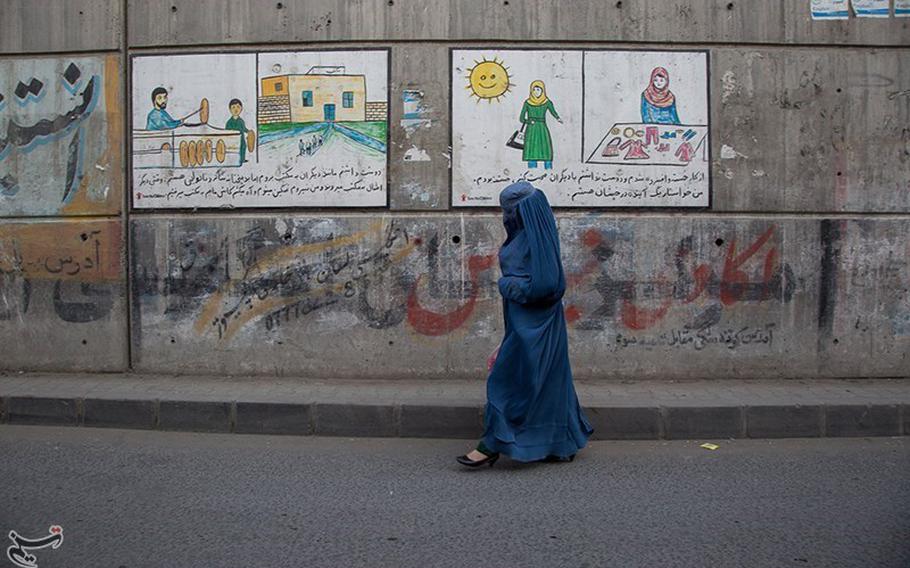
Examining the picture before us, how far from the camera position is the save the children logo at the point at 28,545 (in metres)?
3.42

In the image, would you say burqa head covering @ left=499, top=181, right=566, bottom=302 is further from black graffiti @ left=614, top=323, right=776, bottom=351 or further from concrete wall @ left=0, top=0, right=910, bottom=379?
black graffiti @ left=614, top=323, right=776, bottom=351

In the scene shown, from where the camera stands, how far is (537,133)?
6906 millimetres

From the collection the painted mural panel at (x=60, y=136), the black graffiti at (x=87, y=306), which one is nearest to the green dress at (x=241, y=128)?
the painted mural panel at (x=60, y=136)

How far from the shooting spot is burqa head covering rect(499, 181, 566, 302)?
15.7 ft

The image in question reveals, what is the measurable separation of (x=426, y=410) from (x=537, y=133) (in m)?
2.65

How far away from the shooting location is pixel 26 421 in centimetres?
612

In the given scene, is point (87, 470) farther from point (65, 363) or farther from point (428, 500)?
point (65, 363)

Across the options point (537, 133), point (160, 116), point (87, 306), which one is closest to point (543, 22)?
point (537, 133)

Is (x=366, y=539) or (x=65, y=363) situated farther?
(x=65, y=363)

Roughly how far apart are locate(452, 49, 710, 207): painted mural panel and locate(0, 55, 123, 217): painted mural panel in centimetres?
311

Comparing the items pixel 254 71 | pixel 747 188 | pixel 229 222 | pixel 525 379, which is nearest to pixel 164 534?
pixel 525 379

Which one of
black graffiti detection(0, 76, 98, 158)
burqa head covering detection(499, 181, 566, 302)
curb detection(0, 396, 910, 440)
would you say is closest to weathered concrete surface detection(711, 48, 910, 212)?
curb detection(0, 396, 910, 440)

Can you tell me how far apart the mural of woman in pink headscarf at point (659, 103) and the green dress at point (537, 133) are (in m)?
0.78

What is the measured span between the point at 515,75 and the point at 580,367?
2577mm
